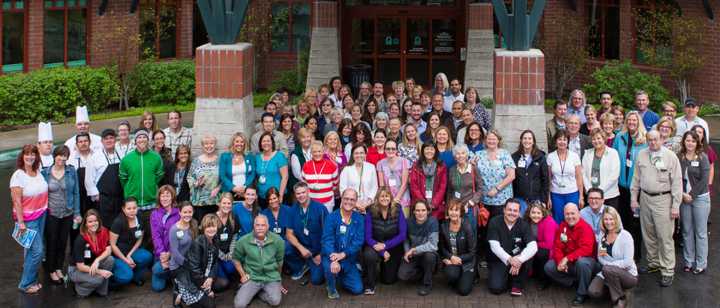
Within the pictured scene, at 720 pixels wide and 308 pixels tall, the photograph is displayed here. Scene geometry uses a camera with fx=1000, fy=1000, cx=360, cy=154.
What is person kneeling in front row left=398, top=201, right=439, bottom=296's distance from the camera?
10.5 meters

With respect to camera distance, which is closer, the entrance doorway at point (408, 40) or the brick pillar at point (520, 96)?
the brick pillar at point (520, 96)

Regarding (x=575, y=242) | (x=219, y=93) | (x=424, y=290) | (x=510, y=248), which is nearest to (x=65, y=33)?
(x=219, y=93)

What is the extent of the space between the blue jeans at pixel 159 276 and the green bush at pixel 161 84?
13.2m

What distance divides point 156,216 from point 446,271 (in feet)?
10.2

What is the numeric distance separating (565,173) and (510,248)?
4.20 feet

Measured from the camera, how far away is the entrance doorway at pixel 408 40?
2414 cm

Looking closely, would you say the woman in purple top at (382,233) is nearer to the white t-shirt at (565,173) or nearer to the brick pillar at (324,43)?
the white t-shirt at (565,173)

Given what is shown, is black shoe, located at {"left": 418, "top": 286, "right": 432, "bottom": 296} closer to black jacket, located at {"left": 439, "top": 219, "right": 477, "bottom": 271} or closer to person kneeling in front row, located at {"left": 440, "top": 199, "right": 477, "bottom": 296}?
person kneeling in front row, located at {"left": 440, "top": 199, "right": 477, "bottom": 296}

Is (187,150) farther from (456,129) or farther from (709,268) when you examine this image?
(709,268)

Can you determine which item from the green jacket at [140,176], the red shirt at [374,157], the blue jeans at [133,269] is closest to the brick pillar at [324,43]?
the red shirt at [374,157]

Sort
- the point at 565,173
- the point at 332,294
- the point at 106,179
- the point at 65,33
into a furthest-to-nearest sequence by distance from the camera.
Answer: the point at 65,33 < the point at 106,179 < the point at 565,173 < the point at 332,294

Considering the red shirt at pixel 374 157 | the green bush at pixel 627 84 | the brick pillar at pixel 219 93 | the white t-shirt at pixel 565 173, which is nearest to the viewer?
the white t-shirt at pixel 565 173

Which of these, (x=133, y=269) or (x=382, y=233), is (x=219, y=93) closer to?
(x=133, y=269)

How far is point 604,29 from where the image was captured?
2491 centimetres
